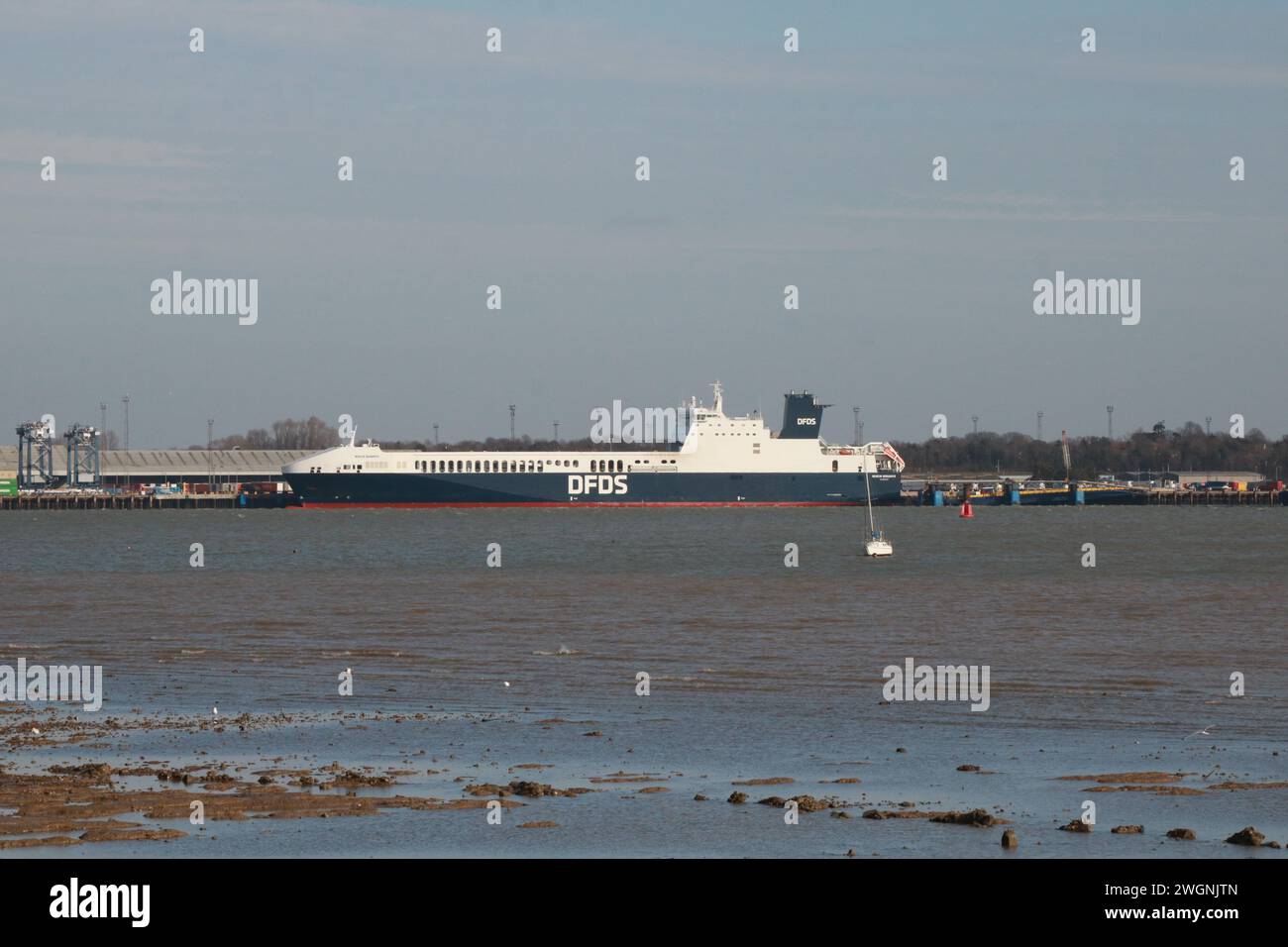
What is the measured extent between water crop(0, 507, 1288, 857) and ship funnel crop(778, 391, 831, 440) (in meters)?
72.1

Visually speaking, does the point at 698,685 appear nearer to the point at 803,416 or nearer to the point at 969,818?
the point at 969,818

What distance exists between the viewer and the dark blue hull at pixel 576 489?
129 meters

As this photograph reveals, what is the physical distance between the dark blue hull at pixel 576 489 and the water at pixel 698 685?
67.5m

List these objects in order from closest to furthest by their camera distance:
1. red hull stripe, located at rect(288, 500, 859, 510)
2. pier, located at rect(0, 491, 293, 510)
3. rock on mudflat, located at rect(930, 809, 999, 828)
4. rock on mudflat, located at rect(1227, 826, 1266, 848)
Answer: rock on mudflat, located at rect(1227, 826, 1266, 848) < rock on mudflat, located at rect(930, 809, 999, 828) < red hull stripe, located at rect(288, 500, 859, 510) < pier, located at rect(0, 491, 293, 510)

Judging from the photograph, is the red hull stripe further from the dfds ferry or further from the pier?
the pier

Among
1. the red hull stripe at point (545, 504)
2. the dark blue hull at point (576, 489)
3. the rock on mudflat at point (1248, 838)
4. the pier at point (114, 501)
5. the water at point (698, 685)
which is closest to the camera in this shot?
the rock on mudflat at point (1248, 838)

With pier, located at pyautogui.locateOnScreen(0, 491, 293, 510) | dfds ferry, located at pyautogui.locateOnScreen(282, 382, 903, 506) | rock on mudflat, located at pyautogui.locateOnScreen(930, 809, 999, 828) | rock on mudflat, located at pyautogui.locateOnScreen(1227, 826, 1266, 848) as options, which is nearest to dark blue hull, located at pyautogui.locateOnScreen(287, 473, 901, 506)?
dfds ferry, located at pyautogui.locateOnScreen(282, 382, 903, 506)

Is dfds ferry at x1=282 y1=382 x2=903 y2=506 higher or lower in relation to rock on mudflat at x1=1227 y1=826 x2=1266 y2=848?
higher

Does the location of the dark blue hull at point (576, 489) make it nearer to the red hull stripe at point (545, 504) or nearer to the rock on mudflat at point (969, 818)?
the red hull stripe at point (545, 504)

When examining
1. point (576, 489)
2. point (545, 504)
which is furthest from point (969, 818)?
point (545, 504)

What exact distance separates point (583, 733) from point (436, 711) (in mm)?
2805

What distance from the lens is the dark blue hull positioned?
129m

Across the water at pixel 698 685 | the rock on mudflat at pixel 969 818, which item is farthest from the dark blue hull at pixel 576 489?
the rock on mudflat at pixel 969 818
